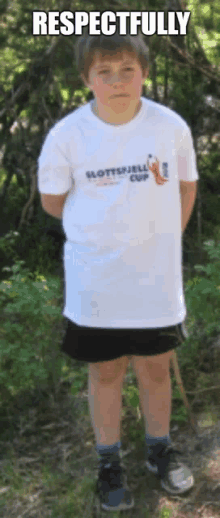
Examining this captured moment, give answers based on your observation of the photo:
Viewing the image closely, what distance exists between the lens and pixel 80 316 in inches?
87.9

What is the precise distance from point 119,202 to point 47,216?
8.65 ft

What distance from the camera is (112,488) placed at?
2.52 metres

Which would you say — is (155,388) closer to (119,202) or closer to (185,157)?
(119,202)

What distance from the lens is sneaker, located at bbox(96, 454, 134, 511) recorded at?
8.21 ft

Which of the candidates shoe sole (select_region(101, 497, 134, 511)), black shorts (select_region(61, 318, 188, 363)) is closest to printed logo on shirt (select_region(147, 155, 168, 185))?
black shorts (select_region(61, 318, 188, 363))

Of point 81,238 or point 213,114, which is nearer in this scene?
point 81,238

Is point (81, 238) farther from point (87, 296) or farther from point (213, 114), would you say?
point (213, 114)

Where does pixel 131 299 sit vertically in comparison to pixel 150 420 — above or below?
above

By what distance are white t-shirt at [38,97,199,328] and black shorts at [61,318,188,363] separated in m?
0.04

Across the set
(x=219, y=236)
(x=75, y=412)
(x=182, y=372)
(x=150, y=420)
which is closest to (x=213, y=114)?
(x=219, y=236)

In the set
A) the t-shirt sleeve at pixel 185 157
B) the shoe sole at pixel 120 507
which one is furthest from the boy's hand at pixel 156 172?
the shoe sole at pixel 120 507

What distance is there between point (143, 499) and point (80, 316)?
2.82 ft

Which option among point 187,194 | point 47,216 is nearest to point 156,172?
point 187,194

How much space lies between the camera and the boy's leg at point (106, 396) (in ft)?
7.79
